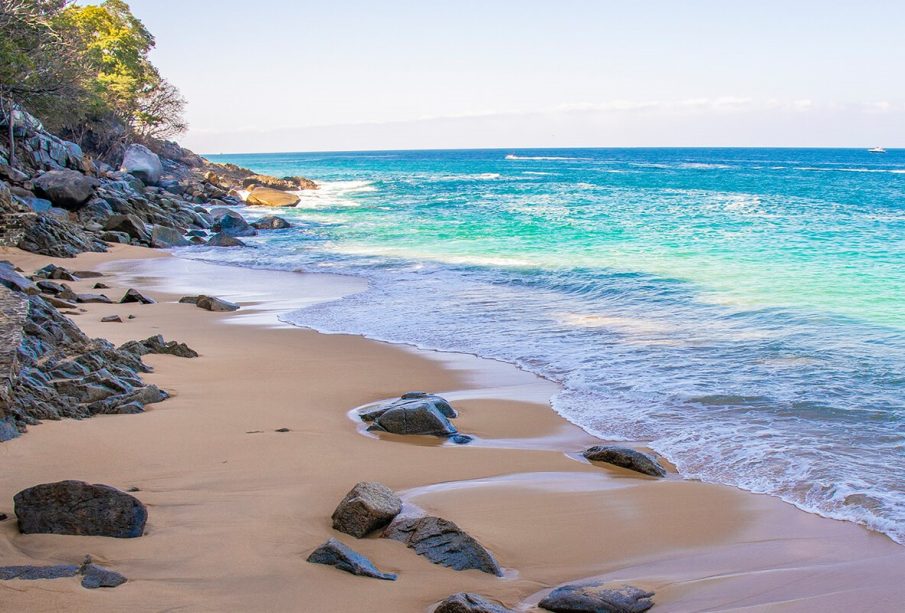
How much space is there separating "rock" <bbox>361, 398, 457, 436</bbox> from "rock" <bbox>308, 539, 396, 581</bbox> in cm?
274

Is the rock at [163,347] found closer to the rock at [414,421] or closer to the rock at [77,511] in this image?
the rock at [414,421]

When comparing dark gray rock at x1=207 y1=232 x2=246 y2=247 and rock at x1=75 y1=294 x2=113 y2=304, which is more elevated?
rock at x1=75 y1=294 x2=113 y2=304

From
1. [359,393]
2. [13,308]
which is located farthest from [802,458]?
[13,308]

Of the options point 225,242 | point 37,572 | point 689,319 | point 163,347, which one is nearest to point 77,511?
point 37,572

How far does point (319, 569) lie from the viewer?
4070mm

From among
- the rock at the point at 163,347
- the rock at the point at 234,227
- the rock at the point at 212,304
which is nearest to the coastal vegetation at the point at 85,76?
the rock at the point at 234,227

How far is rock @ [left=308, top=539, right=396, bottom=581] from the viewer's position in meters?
4.07

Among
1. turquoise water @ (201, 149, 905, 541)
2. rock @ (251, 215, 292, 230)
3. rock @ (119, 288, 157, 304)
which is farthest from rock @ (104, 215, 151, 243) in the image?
rock @ (119, 288, 157, 304)

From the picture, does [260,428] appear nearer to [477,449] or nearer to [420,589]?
[477,449]

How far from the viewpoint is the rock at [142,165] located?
40.2 m

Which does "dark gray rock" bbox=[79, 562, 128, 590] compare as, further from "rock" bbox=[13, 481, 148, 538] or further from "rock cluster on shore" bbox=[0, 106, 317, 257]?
"rock cluster on shore" bbox=[0, 106, 317, 257]

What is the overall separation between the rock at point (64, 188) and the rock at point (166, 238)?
103 inches

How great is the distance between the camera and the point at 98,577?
12.1ft

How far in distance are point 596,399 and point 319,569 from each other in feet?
15.5
